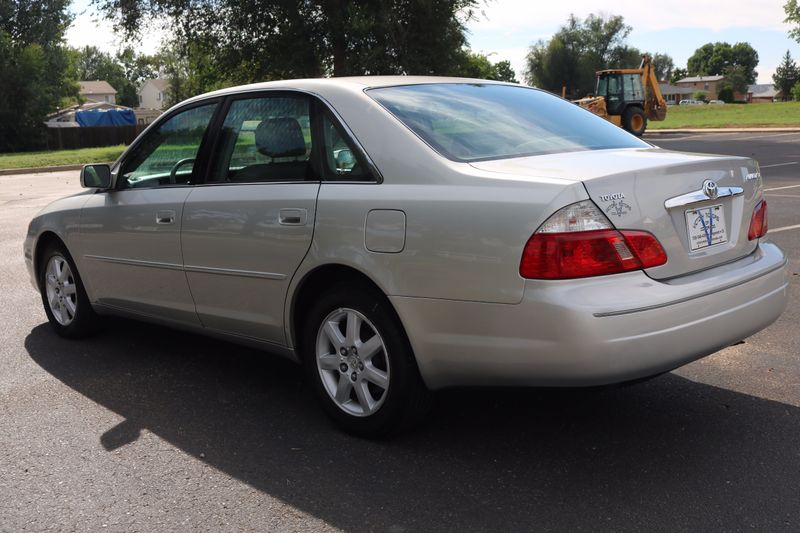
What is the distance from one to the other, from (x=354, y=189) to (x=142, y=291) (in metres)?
1.81

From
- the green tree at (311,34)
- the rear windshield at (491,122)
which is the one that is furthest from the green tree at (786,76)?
the rear windshield at (491,122)

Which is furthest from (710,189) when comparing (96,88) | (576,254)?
(96,88)

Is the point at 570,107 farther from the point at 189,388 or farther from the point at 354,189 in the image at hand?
the point at 189,388

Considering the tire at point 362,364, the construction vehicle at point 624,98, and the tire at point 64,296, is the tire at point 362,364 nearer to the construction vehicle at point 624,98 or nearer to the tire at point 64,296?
the tire at point 64,296

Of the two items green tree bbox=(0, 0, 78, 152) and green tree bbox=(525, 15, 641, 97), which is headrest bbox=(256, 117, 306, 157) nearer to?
green tree bbox=(0, 0, 78, 152)

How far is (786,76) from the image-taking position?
129250mm

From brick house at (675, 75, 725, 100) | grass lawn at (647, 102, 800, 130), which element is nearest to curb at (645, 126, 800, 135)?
grass lawn at (647, 102, 800, 130)

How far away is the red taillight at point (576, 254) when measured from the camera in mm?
3188

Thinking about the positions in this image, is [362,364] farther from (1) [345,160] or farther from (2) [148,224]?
(2) [148,224]

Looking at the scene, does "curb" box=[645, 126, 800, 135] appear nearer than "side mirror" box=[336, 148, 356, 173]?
No

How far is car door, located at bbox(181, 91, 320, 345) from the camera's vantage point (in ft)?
13.3

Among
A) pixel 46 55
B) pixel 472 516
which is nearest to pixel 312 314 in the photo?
pixel 472 516

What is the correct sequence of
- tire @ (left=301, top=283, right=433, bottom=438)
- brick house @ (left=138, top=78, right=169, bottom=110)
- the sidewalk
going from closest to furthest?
tire @ (left=301, top=283, right=433, bottom=438)
the sidewalk
brick house @ (left=138, top=78, right=169, bottom=110)

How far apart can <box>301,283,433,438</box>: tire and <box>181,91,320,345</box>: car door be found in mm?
256
